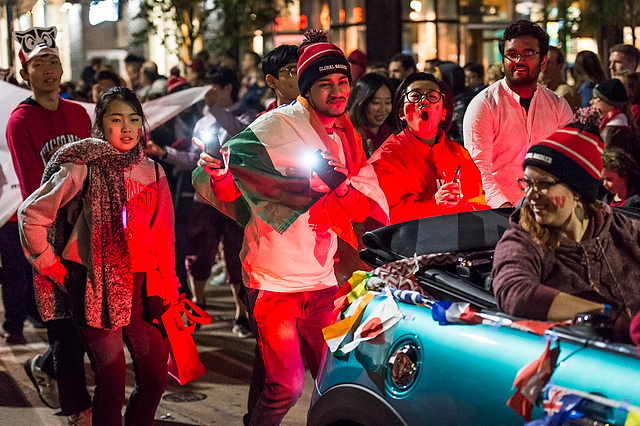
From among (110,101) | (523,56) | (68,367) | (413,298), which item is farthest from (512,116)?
(68,367)

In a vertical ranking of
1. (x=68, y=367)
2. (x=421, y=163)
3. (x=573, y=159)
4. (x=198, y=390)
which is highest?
(x=573, y=159)

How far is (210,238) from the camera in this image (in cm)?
788

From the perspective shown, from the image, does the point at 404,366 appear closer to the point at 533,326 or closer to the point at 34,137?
the point at 533,326

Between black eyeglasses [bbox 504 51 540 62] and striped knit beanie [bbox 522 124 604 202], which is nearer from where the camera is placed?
striped knit beanie [bbox 522 124 604 202]

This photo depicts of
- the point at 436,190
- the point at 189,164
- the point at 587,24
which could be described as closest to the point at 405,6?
the point at 587,24

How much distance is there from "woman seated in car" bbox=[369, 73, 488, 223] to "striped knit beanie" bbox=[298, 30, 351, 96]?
74 cm

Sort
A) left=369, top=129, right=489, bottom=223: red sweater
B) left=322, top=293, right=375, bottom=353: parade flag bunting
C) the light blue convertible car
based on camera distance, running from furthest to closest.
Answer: left=369, top=129, right=489, bottom=223: red sweater < left=322, top=293, right=375, bottom=353: parade flag bunting < the light blue convertible car

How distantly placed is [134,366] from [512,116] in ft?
8.86

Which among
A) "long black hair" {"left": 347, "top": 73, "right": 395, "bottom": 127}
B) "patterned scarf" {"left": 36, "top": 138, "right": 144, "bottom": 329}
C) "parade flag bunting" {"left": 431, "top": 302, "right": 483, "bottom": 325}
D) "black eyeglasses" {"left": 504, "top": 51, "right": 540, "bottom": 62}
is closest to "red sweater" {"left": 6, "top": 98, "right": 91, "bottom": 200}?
"patterned scarf" {"left": 36, "top": 138, "right": 144, "bottom": 329}

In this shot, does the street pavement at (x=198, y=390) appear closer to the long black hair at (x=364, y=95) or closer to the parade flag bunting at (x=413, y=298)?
the long black hair at (x=364, y=95)

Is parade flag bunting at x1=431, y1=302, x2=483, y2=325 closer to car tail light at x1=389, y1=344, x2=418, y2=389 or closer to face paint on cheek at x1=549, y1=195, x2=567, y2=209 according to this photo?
car tail light at x1=389, y1=344, x2=418, y2=389

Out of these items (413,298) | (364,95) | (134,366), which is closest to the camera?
(413,298)

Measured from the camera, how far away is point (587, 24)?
16438mm

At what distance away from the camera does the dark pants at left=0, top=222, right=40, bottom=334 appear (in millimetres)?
7254
